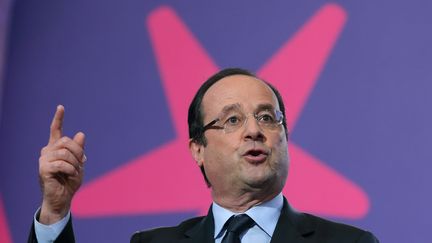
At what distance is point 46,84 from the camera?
285 centimetres

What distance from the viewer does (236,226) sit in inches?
65.7

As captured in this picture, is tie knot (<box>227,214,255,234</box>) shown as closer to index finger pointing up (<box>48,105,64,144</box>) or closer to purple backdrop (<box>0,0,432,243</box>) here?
index finger pointing up (<box>48,105,64,144</box>)

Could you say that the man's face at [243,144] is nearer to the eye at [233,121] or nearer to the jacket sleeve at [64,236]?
the eye at [233,121]

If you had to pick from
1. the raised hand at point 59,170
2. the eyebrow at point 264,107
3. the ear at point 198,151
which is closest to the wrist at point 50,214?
the raised hand at point 59,170

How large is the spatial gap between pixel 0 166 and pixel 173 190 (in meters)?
0.77

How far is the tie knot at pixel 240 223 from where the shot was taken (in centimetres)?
167

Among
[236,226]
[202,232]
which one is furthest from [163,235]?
[236,226]

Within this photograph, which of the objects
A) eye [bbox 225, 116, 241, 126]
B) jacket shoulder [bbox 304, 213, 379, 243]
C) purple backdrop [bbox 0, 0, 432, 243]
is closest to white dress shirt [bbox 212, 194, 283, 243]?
jacket shoulder [bbox 304, 213, 379, 243]

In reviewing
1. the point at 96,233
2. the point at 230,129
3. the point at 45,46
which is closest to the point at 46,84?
the point at 45,46

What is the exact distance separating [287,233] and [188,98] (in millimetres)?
967

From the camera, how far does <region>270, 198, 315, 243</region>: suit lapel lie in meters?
1.64

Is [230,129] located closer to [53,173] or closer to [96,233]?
[53,173]

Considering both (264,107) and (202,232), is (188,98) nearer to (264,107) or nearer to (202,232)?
(264,107)

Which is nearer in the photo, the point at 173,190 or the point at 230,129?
the point at 230,129
